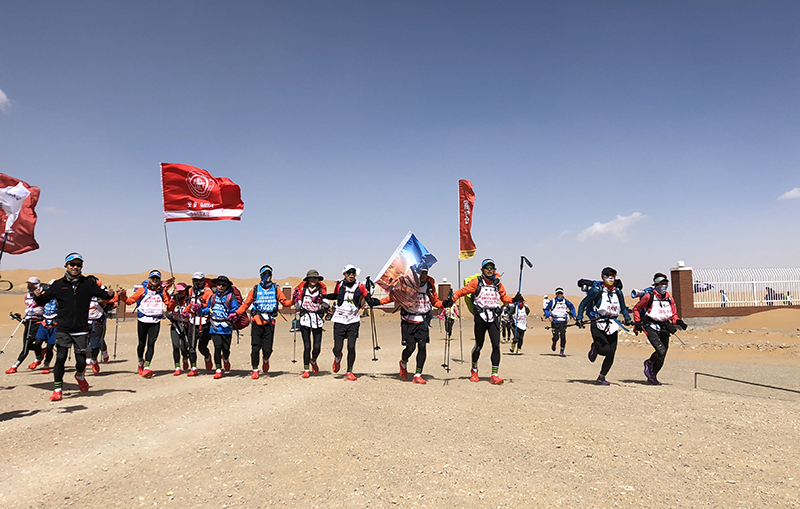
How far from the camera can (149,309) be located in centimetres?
957

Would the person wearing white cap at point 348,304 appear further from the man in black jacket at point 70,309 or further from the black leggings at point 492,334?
the man in black jacket at point 70,309

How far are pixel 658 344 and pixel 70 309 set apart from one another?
1025cm

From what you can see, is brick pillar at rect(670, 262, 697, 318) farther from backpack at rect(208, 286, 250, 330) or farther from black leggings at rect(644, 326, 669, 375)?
backpack at rect(208, 286, 250, 330)

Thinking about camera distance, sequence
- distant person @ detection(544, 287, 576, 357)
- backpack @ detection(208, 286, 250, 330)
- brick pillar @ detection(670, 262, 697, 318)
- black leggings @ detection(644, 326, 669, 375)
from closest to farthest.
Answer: black leggings @ detection(644, 326, 669, 375)
backpack @ detection(208, 286, 250, 330)
distant person @ detection(544, 287, 576, 357)
brick pillar @ detection(670, 262, 697, 318)

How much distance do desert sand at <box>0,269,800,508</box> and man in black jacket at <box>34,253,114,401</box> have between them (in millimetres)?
649

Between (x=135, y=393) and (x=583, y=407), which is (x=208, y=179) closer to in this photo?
(x=135, y=393)

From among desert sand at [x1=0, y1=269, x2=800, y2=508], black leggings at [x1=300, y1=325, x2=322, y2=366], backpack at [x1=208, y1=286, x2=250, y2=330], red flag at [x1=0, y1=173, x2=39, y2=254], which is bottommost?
desert sand at [x1=0, y1=269, x2=800, y2=508]

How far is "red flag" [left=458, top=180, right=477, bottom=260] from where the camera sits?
1127 centimetres

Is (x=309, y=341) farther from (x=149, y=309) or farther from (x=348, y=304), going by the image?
(x=149, y=309)

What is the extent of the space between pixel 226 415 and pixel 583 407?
16.3 feet

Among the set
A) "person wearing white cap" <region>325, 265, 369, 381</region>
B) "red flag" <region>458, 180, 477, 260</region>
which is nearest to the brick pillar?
"red flag" <region>458, 180, 477, 260</region>

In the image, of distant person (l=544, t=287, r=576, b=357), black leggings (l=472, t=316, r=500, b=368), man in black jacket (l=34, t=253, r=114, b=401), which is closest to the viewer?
man in black jacket (l=34, t=253, r=114, b=401)

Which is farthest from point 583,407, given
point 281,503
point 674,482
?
point 281,503

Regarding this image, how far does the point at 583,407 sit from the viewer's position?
6820 millimetres
